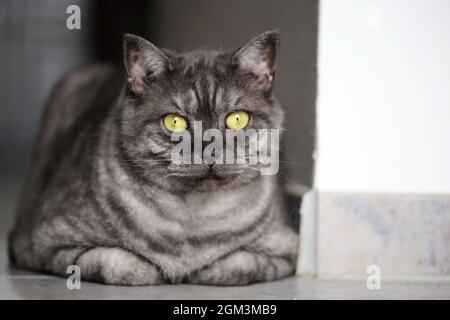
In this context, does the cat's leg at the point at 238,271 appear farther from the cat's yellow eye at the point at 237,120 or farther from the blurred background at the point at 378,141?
the cat's yellow eye at the point at 237,120

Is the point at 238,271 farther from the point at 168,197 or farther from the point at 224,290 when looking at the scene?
the point at 168,197

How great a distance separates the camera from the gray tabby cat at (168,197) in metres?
1.76

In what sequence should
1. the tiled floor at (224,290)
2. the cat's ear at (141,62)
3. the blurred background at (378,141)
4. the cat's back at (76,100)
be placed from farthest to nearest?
the cat's back at (76,100) → the blurred background at (378,141) → the cat's ear at (141,62) → the tiled floor at (224,290)

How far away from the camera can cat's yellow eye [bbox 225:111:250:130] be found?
1.75 meters

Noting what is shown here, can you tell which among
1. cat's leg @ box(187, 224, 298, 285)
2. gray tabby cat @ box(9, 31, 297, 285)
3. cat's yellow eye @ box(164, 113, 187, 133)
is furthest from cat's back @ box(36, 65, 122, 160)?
cat's leg @ box(187, 224, 298, 285)

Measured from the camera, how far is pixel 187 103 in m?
1.74

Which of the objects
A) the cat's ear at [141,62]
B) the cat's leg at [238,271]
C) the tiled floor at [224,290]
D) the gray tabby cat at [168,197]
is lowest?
the tiled floor at [224,290]

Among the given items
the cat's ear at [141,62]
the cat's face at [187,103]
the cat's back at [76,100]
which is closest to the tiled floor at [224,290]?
the cat's face at [187,103]

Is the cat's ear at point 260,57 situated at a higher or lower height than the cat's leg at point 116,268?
higher

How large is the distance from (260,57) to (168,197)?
45cm

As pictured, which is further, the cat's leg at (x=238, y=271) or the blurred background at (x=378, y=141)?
the blurred background at (x=378, y=141)

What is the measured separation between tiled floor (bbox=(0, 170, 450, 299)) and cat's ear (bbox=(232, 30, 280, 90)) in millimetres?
560

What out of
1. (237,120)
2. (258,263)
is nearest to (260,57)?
(237,120)

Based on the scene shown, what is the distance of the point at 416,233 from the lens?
1.95 meters
